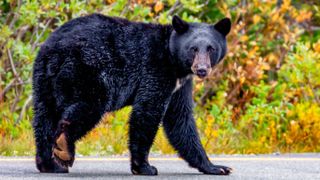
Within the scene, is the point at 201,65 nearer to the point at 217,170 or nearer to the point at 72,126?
the point at 217,170

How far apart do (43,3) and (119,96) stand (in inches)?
141

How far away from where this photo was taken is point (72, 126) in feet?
27.7

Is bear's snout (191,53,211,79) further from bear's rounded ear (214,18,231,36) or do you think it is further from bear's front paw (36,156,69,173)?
bear's front paw (36,156,69,173)

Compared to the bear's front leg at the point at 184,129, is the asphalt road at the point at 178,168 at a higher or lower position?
lower

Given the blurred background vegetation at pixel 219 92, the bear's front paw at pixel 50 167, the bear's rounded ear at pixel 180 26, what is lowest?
the blurred background vegetation at pixel 219 92

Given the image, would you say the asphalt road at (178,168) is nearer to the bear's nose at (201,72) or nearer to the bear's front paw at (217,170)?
the bear's front paw at (217,170)

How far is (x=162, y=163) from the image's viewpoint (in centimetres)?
1020

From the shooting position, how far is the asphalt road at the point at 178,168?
859cm

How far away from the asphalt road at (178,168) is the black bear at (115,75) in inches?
8.2

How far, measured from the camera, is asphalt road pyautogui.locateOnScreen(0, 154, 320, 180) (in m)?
8.59

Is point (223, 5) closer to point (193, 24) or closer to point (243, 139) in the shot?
point (243, 139)

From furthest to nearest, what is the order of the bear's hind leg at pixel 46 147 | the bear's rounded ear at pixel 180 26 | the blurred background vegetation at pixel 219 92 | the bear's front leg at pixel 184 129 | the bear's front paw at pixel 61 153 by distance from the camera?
the blurred background vegetation at pixel 219 92 < the bear's front leg at pixel 184 129 < the bear's rounded ear at pixel 180 26 < the bear's hind leg at pixel 46 147 < the bear's front paw at pixel 61 153

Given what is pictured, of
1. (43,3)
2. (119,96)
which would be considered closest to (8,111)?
(43,3)

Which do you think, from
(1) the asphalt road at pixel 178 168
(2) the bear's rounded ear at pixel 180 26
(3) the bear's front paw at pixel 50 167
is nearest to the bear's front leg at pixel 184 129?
(1) the asphalt road at pixel 178 168
